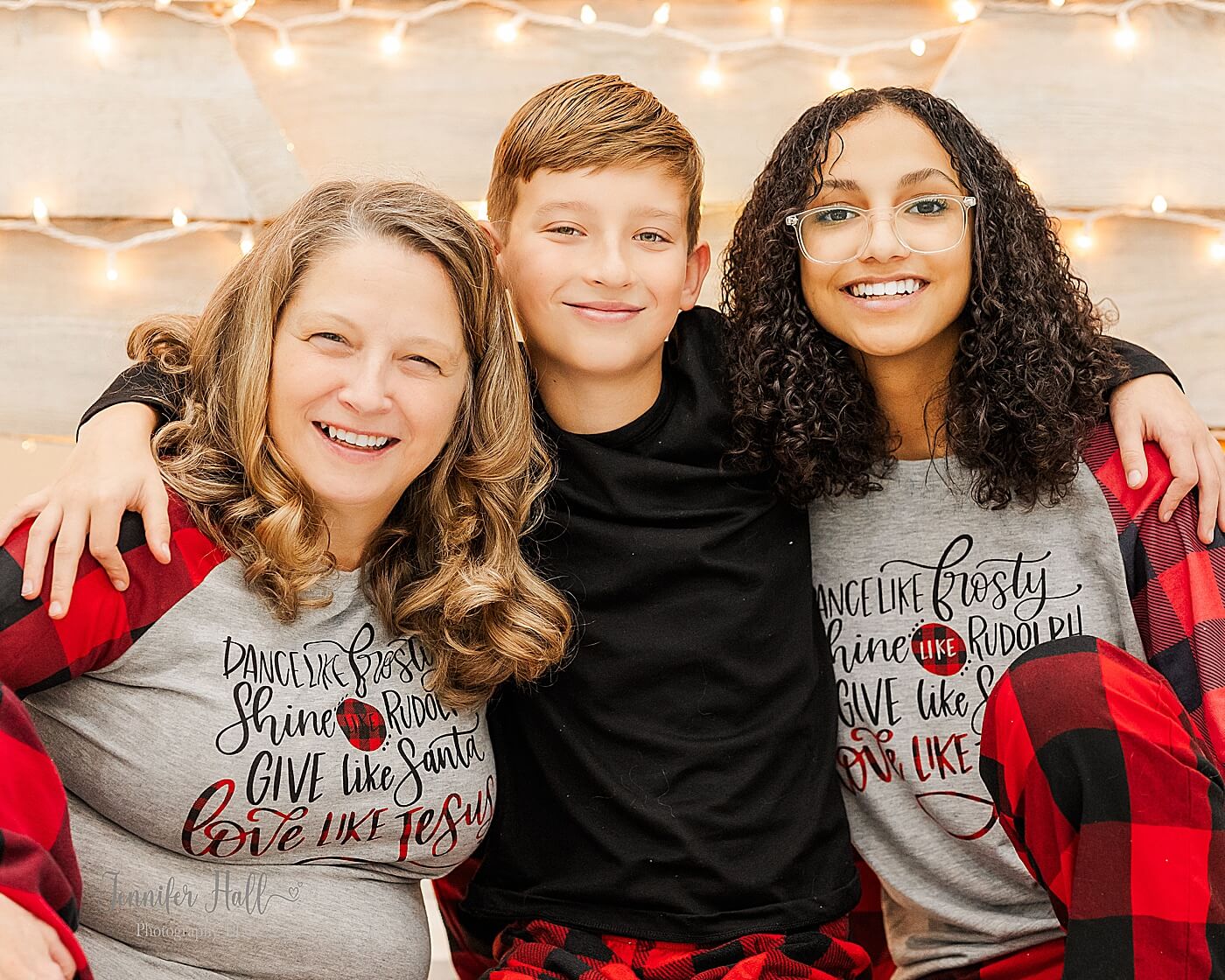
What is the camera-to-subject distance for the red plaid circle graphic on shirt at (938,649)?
1.28m

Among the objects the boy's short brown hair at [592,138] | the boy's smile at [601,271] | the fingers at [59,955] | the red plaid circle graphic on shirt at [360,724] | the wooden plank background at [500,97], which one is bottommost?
the fingers at [59,955]

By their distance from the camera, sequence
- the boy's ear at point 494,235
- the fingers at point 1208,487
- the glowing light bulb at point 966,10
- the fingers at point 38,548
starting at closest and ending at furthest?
the fingers at point 38,548 → the fingers at point 1208,487 → the boy's ear at point 494,235 → the glowing light bulb at point 966,10

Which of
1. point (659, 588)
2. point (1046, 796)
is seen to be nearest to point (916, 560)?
point (659, 588)

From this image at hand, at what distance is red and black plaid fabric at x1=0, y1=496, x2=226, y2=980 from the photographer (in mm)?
824

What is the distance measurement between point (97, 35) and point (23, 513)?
35.9 inches

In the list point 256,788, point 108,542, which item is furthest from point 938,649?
point 108,542

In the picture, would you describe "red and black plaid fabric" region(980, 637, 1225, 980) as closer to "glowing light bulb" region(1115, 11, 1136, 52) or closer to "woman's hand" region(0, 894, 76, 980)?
"woman's hand" region(0, 894, 76, 980)

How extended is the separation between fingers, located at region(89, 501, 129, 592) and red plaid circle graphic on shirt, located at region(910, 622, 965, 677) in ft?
2.61

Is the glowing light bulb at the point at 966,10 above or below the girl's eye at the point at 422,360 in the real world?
above

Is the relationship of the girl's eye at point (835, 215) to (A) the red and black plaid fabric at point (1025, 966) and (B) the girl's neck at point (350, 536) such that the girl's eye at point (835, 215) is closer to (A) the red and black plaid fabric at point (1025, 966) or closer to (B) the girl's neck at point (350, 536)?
(B) the girl's neck at point (350, 536)

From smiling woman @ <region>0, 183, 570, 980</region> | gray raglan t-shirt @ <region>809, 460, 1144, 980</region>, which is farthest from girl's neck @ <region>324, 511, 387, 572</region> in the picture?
gray raglan t-shirt @ <region>809, 460, 1144, 980</region>

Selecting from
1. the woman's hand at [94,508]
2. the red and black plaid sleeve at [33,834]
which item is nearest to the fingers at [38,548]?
the woman's hand at [94,508]

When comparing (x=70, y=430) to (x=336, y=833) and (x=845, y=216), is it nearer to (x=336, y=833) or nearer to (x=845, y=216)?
(x=336, y=833)

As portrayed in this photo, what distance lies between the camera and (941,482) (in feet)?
4.28
